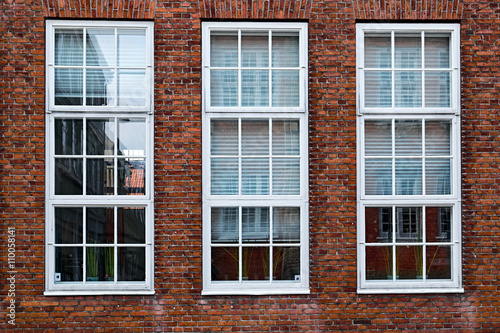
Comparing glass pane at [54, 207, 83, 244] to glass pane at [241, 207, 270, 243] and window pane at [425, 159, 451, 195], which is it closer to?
glass pane at [241, 207, 270, 243]

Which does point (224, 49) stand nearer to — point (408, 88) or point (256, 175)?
point (256, 175)

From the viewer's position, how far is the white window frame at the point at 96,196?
258 inches

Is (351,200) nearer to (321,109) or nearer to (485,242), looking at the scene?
(321,109)

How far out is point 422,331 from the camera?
21.7 feet

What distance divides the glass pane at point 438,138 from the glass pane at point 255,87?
2.30 metres

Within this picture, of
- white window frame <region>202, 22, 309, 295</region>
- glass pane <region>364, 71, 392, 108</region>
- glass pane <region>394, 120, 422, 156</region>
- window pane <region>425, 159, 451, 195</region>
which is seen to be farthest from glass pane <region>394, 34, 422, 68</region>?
window pane <region>425, 159, 451, 195</region>

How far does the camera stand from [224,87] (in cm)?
682

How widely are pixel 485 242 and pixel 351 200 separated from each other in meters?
1.92

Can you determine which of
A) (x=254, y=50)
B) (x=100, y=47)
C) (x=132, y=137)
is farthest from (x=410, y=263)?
(x=100, y=47)

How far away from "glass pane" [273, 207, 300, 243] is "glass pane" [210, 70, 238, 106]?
1.63 m

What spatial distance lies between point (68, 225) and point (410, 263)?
15.4ft

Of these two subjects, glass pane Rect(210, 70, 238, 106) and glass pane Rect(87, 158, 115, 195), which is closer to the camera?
glass pane Rect(87, 158, 115, 195)

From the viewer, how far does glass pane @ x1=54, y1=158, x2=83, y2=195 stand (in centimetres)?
660

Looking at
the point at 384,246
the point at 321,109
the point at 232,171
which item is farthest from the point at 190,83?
the point at 384,246
